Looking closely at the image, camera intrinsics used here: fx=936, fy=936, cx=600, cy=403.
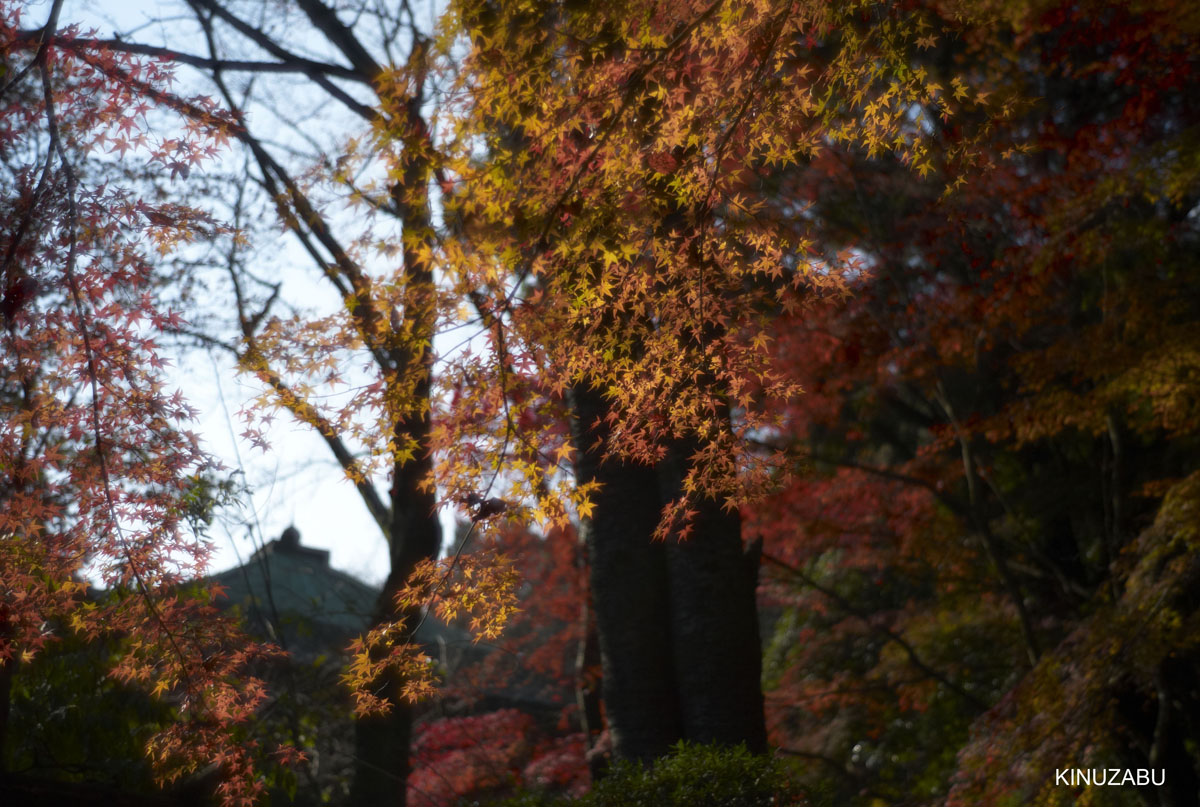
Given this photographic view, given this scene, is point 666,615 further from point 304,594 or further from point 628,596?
point 304,594

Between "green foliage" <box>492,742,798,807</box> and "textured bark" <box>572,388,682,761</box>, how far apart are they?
141 centimetres

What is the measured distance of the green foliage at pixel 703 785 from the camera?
458cm

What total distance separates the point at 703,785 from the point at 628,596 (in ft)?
6.27

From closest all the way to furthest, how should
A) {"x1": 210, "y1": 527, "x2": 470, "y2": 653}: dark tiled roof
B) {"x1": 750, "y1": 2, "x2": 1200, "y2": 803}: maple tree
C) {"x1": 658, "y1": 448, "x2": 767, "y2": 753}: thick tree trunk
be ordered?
{"x1": 658, "y1": 448, "x2": 767, "y2": 753}: thick tree trunk < {"x1": 750, "y1": 2, "x2": 1200, "y2": 803}: maple tree < {"x1": 210, "y1": 527, "x2": 470, "y2": 653}: dark tiled roof

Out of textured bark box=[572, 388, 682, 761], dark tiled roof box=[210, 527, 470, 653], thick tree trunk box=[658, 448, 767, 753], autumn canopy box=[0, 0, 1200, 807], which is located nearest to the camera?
autumn canopy box=[0, 0, 1200, 807]

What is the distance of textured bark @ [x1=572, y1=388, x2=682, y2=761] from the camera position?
6266 millimetres

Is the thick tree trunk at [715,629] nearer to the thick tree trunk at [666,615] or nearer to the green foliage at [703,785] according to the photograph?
the thick tree trunk at [666,615]

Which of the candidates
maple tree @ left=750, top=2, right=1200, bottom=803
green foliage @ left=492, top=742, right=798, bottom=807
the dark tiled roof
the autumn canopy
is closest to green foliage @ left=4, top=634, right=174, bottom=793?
the autumn canopy

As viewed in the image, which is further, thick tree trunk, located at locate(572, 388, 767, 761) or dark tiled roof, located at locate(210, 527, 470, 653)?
dark tiled roof, located at locate(210, 527, 470, 653)

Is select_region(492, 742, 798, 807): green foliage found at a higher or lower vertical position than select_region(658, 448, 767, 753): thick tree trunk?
lower

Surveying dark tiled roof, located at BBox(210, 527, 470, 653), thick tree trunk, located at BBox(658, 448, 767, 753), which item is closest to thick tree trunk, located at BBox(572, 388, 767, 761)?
thick tree trunk, located at BBox(658, 448, 767, 753)

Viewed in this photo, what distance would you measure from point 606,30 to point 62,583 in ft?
14.1

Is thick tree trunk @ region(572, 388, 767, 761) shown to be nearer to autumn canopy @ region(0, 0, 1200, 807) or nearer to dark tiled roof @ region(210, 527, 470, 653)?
autumn canopy @ region(0, 0, 1200, 807)

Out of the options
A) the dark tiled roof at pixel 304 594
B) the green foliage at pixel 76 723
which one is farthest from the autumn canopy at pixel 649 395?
the dark tiled roof at pixel 304 594
